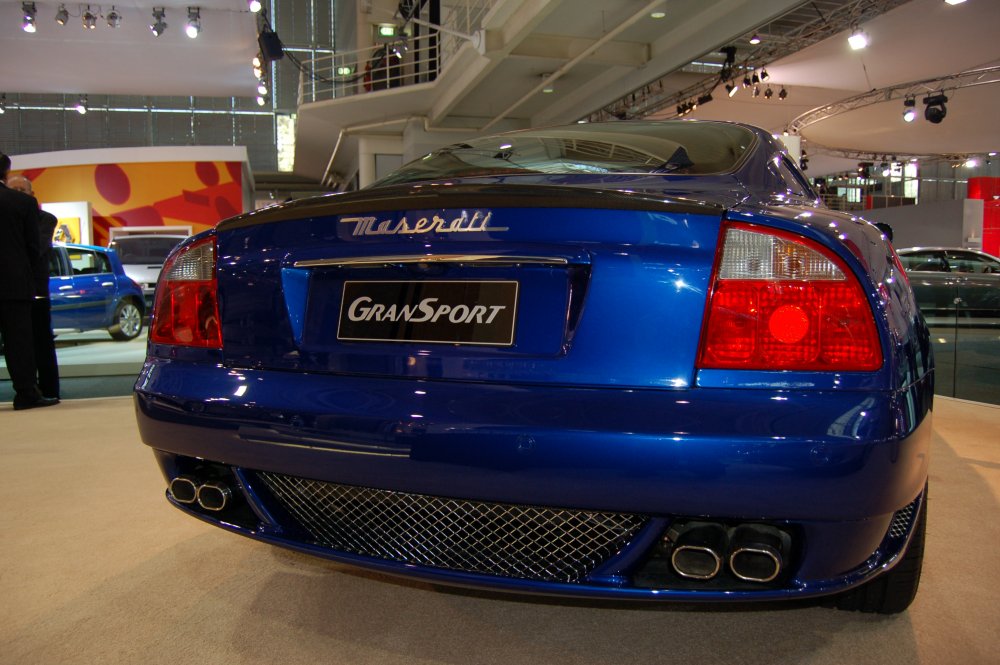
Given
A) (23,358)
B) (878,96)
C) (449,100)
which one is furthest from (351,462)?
(878,96)

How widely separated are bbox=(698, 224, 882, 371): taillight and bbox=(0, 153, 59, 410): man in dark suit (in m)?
4.24

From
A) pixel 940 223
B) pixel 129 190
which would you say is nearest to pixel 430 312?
pixel 129 190

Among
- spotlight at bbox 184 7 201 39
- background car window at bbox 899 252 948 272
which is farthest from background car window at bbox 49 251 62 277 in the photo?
background car window at bbox 899 252 948 272

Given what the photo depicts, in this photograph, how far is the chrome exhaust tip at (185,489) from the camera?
4.77ft

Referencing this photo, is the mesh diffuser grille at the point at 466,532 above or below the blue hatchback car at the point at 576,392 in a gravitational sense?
below

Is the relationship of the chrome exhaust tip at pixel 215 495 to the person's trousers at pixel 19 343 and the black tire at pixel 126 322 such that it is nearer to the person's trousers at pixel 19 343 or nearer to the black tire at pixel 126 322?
the person's trousers at pixel 19 343

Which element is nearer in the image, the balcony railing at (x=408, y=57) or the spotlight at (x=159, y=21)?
the balcony railing at (x=408, y=57)

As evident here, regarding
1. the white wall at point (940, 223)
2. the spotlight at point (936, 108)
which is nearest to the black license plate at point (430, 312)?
the spotlight at point (936, 108)

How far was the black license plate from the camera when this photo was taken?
119 cm

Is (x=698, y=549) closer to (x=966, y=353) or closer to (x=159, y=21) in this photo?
(x=966, y=353)

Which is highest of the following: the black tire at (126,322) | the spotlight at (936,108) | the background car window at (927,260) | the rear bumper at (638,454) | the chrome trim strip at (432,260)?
the spotlight at (936,108)

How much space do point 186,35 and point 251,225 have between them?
16.5 m

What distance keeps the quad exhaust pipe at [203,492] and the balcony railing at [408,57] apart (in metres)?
11.3

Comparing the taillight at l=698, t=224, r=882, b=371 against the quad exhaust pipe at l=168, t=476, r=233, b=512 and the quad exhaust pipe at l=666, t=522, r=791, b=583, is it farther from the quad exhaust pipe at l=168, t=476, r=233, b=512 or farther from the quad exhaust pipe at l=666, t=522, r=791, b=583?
the quad exhaust pipe at l=168, t=476, r=233, b=512
